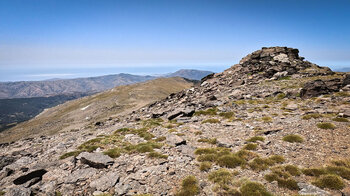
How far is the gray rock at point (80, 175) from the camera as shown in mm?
11275

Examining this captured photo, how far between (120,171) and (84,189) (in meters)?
2.27

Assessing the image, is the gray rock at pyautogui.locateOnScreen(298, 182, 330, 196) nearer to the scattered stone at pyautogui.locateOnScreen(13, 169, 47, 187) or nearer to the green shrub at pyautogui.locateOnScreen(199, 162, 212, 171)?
the green shrub at pyautogui.locateOnScreen(199, 162, 212, 171)

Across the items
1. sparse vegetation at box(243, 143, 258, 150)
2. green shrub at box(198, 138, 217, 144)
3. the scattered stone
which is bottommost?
the scattered stone

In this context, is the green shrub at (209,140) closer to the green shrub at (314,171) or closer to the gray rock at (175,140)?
the gray rock at (175,140)

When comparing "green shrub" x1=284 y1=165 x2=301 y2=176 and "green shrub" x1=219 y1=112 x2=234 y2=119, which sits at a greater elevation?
"green shrub" x1=219 y1=112 x2=234 y2=119

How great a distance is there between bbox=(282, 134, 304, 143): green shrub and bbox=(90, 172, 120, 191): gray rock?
12.9 meters

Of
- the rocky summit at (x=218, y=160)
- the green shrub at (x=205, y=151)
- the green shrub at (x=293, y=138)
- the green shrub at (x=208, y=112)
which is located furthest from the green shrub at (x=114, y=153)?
the green shrub at (x=208, y=112)

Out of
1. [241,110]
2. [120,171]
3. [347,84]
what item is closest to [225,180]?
[120,171]

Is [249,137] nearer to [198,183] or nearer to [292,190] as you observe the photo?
[292,190]

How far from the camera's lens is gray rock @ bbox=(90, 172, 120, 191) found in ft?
32.9

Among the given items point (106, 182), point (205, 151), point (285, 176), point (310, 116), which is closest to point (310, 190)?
point (285, 176)

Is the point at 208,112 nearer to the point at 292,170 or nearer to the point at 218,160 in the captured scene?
the point at 218,160

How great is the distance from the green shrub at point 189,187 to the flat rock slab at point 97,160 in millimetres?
6338

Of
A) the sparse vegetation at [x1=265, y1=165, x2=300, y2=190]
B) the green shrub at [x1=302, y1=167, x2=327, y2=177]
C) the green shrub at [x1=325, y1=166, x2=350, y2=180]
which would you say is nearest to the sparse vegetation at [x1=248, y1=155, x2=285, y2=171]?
the sparse vegetation at [x1=265, y1=165, x2=300, y2=190]
